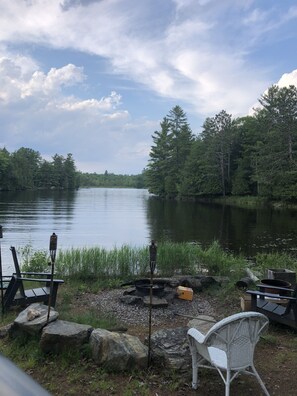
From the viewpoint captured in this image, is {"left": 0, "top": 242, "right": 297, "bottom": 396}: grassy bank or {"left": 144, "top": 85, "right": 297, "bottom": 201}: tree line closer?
{"left": 0, "top": 242, "right": 297, "bottom": 396}: grassy bank

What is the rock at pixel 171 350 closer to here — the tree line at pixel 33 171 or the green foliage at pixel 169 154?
the green foliage at pixel 169 154

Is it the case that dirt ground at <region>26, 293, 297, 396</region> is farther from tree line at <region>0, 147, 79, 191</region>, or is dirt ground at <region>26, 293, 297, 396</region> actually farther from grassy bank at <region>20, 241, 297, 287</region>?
tree line at <region>0, 147, 79, 191</region>

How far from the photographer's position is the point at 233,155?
62.9m

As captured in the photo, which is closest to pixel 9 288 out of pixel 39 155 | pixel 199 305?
pixel 199 305

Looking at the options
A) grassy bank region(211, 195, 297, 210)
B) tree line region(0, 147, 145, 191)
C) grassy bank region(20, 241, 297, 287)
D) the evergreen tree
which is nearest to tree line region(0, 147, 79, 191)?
tree line region(0, 147, 145, 191)

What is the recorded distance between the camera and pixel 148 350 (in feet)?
12.8

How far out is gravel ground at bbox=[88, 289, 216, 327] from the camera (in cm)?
550

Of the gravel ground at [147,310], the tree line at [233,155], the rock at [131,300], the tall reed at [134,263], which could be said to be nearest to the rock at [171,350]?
the gravel ground at [147,310]

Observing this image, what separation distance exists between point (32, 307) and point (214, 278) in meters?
3.86

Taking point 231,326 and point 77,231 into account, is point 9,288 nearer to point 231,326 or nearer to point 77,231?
point 231,326

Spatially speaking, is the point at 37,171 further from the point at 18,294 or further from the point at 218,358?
the point at 218,358

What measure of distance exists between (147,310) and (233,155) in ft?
194

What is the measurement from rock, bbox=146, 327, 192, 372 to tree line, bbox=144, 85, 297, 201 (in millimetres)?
44034

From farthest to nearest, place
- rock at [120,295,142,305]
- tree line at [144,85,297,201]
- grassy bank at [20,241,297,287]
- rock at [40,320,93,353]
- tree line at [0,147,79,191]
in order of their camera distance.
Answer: tree line at [0,147,79,191]
tree line at [144,85,297,201]
grassy bank at [20,241,297,287]
rock at [120,295,142,305]
rock at [40,320,93,353]
